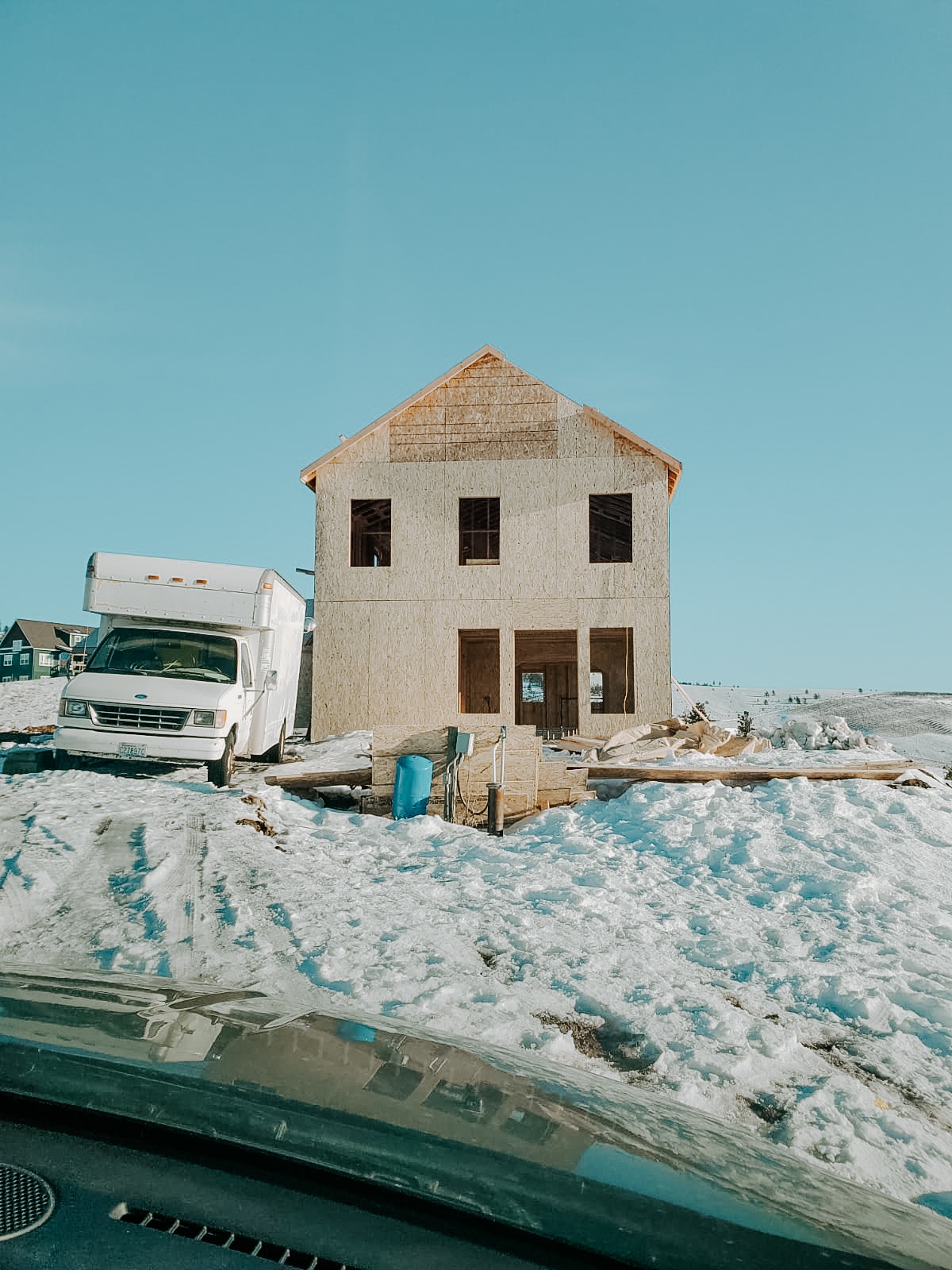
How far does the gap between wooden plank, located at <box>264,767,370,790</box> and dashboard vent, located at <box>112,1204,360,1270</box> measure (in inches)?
408

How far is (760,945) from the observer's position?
6191 mm

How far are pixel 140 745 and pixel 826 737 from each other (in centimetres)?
1472

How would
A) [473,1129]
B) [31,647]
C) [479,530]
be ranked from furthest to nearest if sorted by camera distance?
[31,647], [479,530], [473,1129]

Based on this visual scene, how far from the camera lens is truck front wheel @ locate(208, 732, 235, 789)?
1211 centimetres

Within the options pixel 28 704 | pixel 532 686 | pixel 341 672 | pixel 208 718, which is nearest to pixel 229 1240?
pixel 208 718

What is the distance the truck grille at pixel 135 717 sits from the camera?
39.0 feet

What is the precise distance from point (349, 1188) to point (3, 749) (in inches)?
647

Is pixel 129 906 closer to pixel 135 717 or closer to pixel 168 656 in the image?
pixel 135 717

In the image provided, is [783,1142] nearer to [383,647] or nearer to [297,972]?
[297,972]

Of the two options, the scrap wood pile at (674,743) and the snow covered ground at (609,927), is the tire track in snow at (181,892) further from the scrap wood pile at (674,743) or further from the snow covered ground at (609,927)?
the scrap wood pile at (674,743)

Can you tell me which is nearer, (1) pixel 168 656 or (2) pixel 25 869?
(2) pixel 25 869

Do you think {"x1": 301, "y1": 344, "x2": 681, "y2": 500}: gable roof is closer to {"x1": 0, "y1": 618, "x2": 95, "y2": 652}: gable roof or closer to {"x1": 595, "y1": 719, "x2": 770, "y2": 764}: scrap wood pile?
{"x1": 595, "y1": 719, "x2": 770, "y2": 764}: scrap wood pile

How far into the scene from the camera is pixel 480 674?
3006cm

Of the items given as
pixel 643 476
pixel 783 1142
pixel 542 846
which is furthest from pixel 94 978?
pixel 643 476
